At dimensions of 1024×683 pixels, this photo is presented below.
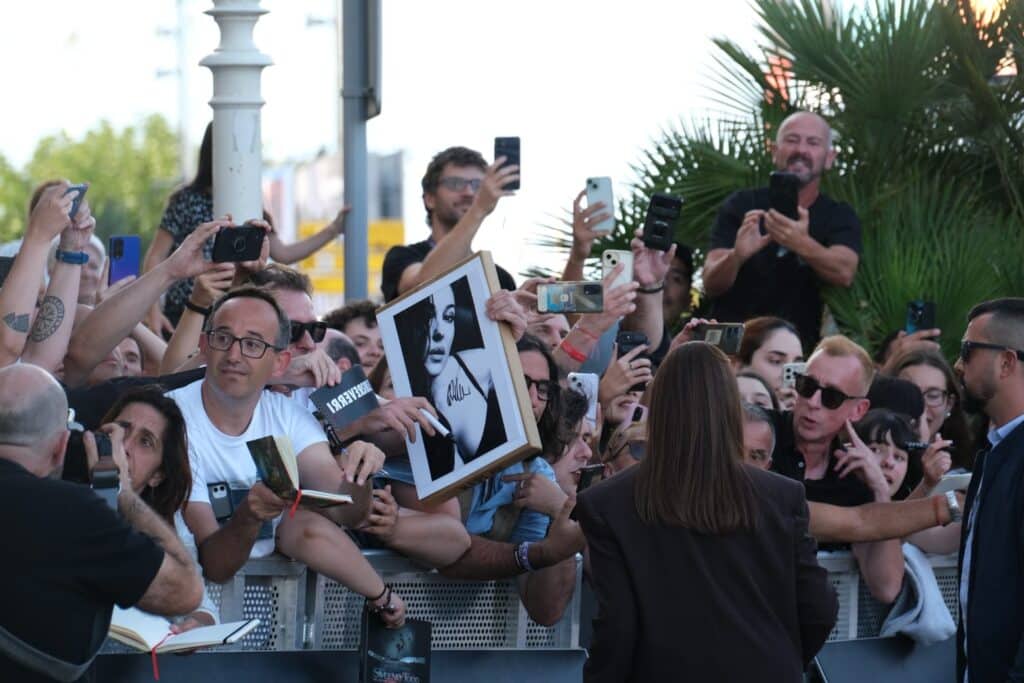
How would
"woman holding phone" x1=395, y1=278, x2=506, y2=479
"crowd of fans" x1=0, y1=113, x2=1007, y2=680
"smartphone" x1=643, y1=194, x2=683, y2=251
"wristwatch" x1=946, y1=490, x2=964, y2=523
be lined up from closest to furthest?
1. "crowd of fans" x1=0, y1=113, x2=1007, y2=680
2. "woman holding phone" x1=395, y1=278, x2=506, y2=479
3. "wristwatch" x1=946, y1=490, x2=964, y2=523
4. "smartphone" x1=643, y1=194, x2=683, y2=251

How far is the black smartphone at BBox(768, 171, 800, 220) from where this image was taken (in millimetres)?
9953

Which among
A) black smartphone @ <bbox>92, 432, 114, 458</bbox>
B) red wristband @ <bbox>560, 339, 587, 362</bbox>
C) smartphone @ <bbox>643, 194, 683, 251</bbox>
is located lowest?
black smartphone @ <bbox>92, 432, 114, 458</bbox>

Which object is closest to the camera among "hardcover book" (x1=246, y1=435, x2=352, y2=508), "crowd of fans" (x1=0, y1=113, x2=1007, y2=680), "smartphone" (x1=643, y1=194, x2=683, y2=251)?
"crowd of fans" (x1=0, y1=113, x2=1007, y2=680)

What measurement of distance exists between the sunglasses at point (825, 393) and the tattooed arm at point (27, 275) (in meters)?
2.99

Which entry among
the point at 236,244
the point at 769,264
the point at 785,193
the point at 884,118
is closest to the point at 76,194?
the point at 236,244

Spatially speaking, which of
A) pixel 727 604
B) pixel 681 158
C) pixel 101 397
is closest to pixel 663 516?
pixel 727 604

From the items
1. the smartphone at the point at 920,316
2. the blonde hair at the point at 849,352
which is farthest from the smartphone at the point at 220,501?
the smartphone at the point at 920,316

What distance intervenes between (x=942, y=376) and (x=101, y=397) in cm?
412

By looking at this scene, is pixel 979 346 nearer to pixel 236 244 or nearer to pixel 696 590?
pixel 696 590

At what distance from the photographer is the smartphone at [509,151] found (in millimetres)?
8031

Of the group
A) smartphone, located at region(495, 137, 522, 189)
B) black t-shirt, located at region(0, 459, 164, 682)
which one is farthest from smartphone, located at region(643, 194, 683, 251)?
black t-shirt, located at region(0, 459, 164, 682)

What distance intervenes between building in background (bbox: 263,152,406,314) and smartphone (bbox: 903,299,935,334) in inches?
1600

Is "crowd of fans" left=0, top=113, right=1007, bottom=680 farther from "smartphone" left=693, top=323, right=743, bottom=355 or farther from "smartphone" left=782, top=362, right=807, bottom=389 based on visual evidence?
"smartphone" left=693, top=323, right=743, bottom=355

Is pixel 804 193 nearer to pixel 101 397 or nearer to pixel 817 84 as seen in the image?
pixel 817 84
